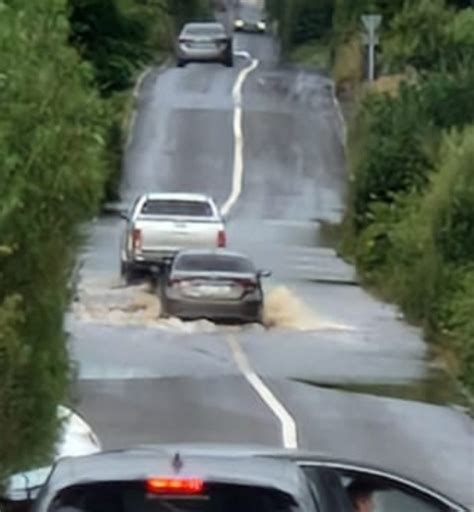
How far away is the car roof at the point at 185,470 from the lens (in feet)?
32.2

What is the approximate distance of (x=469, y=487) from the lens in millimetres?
24828

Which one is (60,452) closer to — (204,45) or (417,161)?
(417,161)

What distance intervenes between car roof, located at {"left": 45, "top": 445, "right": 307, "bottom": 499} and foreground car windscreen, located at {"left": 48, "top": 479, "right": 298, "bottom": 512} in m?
0.04

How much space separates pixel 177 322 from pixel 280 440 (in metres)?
13.2

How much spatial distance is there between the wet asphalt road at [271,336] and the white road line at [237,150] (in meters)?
0.20

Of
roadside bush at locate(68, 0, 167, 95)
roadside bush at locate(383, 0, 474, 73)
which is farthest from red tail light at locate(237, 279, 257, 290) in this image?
roadside bush at locate(383, 0, 474, 73)

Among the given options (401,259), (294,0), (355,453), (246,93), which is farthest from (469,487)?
(294,0)

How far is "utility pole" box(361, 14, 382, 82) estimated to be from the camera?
57.5m

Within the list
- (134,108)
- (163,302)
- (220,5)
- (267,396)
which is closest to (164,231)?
(163,302)

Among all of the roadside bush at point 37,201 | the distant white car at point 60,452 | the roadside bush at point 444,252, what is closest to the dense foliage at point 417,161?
the roadside bush at point 444,252

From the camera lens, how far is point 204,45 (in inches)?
3031

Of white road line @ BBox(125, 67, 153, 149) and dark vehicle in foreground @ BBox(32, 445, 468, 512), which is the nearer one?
dark vehicle in foreground @ BBox(32, 445, 468, 512)

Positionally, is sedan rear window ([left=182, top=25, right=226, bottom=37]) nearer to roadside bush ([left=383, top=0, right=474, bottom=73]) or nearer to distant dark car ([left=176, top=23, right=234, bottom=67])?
distant dark car ([left=176, top=23, right=234, bottom=67])

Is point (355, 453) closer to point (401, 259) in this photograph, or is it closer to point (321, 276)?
point (401, 259)
